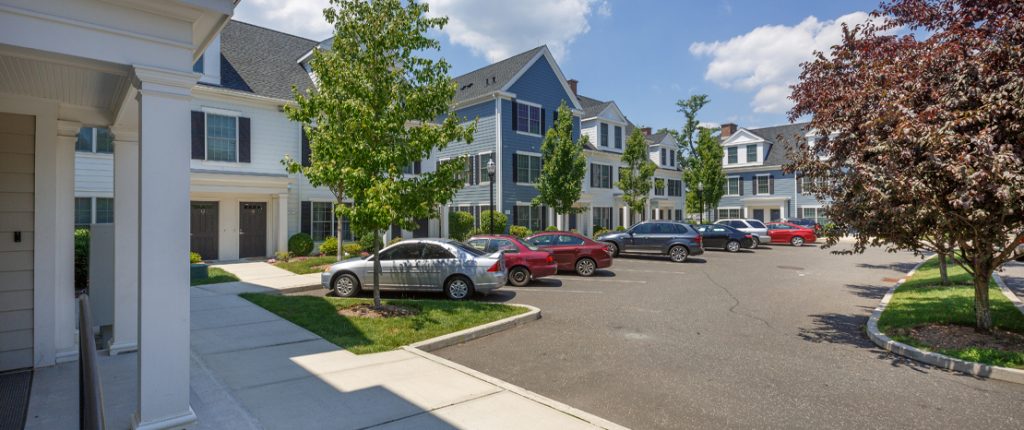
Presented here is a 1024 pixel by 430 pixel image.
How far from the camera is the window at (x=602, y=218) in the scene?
1261 inches

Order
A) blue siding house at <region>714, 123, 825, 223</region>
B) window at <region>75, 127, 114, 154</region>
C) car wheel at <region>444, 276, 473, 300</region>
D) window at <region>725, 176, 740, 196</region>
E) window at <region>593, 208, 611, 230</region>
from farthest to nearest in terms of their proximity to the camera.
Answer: window at <region>725, 176, 740, 196</region> → blue siding house at <region>714, 123, 825, 223</region> → window at <region>593, 208, 611, 230</region> → window at <region>75, 127, 114, 154</region> → car wheel at <region>444, 276, 473, 300</region>

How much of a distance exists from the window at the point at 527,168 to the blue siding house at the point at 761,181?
75.6 feet

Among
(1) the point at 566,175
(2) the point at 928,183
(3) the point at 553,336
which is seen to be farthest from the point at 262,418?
(1) the point at 566,175

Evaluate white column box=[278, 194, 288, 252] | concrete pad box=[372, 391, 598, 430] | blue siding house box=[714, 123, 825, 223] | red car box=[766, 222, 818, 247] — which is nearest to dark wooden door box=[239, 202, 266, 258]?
white column box=[278, 194, 288, 252]

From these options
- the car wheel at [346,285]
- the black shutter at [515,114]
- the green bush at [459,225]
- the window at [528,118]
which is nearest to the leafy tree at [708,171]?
the window at [528,118]

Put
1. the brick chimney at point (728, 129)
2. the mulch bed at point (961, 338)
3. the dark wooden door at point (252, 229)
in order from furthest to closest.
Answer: the brick chimney at point (728, 129)
the dark wooden door at point (252, 229)
the mulch bed at point (961, 338)

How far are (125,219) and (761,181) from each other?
48.2m

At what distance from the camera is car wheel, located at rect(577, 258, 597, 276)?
1584 cm

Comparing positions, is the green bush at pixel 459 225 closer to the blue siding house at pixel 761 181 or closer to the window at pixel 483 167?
the window at pixel 483 167

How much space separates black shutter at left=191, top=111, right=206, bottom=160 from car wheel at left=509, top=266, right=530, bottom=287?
1187 centimetres

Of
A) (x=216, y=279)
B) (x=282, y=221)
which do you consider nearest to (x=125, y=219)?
(x=216, y=279)

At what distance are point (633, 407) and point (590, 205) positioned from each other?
25818mm

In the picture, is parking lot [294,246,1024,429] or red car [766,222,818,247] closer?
parking lot [294,246,1024,429]

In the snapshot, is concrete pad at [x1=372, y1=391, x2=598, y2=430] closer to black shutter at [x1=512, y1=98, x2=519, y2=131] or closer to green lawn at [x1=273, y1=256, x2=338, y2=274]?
green lawn at [x1=273, y1=256, x2=338, y2=274]
